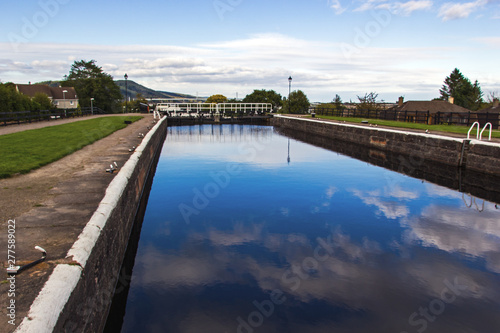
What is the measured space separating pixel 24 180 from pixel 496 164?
16.0 meters

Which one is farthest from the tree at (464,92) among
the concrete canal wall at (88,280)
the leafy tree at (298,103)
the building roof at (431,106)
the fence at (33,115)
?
the concrete canal wall at (88,280)

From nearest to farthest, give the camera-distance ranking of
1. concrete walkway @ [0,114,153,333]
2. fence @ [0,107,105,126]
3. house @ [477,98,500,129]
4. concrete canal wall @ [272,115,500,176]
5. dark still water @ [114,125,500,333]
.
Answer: concrete walkway @ [0,114,153,333] < dark still water @ [114,125,500,333] < concrete canal wall @ [272,115,500,176] < fence @ [0,107,105,126] < house @ [477,98,500,129]

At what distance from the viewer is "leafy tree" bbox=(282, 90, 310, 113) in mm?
63562

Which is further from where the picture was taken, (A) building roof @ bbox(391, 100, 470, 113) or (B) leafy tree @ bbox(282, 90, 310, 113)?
(B) leafy tree @ bbox(282, 90, 310, 113)

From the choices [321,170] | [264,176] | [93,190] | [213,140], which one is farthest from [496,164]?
[213,140]

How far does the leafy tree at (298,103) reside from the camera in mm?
63562

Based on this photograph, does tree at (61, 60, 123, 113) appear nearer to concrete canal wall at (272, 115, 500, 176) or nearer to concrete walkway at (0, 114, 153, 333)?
concrete canal wall at (272, 115, 500, 176)

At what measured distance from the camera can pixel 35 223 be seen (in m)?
5.57

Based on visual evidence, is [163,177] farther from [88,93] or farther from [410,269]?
[88,93]

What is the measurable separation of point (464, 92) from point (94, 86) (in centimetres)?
8420

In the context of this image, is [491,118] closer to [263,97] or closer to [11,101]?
[11,101]

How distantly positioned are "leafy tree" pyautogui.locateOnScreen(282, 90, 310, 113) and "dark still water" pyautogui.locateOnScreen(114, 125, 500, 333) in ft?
167

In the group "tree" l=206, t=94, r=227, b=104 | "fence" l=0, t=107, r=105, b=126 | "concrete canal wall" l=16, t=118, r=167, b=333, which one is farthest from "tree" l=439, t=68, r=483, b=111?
"concrete canal wall" l=16, t=118, r=167, b=333

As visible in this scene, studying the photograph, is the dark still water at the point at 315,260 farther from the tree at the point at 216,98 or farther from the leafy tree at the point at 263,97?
the tree at the point at 216,98
